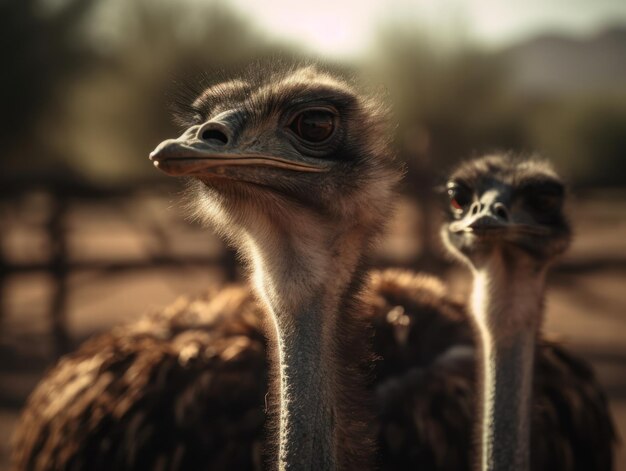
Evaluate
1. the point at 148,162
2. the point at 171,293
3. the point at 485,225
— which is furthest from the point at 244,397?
the point at 148,162

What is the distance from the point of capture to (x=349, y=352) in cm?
196

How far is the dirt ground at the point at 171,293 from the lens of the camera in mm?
7055

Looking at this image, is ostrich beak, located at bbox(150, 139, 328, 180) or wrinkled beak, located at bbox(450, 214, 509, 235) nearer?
ostrich beak, located at bbox(150, 139, 328, 180)

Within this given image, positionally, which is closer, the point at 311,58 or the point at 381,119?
the point at 381,119

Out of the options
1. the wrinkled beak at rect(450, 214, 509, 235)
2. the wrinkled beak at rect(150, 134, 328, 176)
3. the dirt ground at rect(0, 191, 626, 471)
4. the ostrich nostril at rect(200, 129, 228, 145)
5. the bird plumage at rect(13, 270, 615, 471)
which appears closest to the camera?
the wrinkled beak at rect(150, 134, 328, 176)

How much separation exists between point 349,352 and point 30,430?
1.69 m

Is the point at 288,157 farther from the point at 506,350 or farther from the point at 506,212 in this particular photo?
the point at 506,350

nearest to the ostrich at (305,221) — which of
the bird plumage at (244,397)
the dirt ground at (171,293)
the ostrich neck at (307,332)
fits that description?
the ostrich neck at (307,332)

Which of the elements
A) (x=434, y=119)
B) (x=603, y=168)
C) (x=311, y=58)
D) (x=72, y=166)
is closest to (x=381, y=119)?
(x=311, y=58)

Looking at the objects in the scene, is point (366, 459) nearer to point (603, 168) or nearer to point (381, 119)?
point (381, 119)

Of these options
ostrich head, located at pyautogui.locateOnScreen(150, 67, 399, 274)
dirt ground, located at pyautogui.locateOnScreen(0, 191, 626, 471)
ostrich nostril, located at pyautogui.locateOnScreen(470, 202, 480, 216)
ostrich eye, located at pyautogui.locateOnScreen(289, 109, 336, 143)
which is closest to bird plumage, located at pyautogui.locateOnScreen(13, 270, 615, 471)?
ostrich nostril, located at pyautogui.locateOnScreen(470, 202, 480, 216)

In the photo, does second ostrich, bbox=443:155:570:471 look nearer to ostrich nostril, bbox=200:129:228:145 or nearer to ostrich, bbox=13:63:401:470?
ostrich, bbox=13:63:401:470

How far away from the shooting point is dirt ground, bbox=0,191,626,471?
7.05 metres

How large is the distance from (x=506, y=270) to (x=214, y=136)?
988mm
